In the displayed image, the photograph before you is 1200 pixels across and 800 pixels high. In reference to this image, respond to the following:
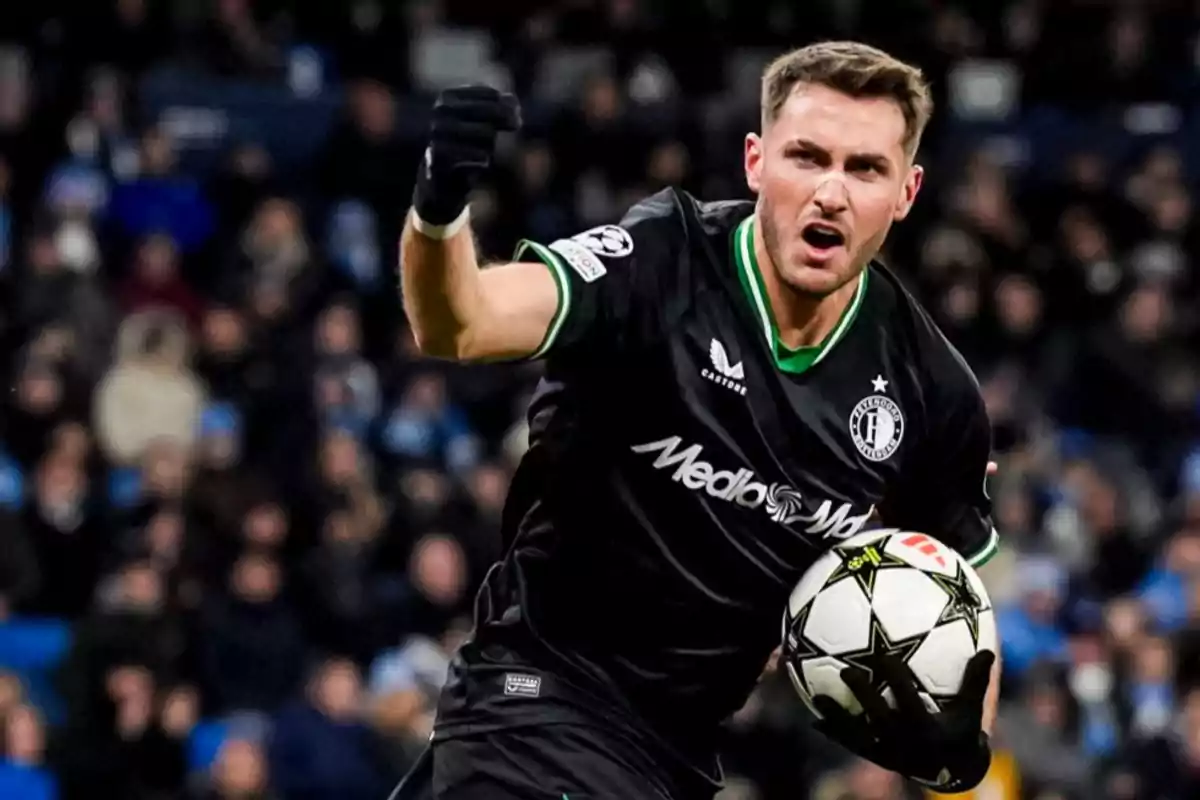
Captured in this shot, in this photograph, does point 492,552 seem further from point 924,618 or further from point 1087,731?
point 924,618

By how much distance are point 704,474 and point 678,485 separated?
0.06 m

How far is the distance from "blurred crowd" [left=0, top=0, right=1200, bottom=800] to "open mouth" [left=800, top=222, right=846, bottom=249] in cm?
584

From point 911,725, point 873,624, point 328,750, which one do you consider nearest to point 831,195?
point 873,624

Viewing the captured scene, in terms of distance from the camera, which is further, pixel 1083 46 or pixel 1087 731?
pixel 1083 46

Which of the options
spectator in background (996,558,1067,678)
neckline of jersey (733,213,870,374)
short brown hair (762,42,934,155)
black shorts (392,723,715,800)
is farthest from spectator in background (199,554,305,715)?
short brown hair (762,42,934,155)

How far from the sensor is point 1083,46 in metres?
17.9

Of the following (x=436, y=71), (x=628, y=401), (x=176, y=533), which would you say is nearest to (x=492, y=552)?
(x=176, y=533)

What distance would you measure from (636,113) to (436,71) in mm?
2334

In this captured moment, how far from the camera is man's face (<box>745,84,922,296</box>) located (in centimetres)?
450

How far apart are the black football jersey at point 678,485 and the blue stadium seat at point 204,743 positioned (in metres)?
5.64

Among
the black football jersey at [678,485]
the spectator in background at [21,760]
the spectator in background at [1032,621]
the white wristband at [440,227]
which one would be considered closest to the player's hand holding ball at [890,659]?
the black football jersey at [678,485]

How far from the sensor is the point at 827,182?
14.7ft

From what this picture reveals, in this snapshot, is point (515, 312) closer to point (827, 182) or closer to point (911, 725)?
point (827, 182)

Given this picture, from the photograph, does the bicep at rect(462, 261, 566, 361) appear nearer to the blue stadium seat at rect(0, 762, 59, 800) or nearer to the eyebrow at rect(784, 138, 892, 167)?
the eyebrow at rect(784, 138, 892, 167)
